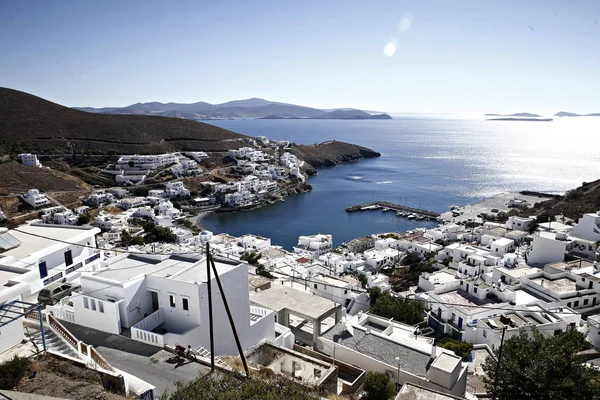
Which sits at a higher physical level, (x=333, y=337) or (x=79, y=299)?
(x=79, y=299)

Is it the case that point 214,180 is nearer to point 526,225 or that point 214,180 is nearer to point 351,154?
point 526,225

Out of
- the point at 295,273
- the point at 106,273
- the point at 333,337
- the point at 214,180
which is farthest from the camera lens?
the point at 214,180

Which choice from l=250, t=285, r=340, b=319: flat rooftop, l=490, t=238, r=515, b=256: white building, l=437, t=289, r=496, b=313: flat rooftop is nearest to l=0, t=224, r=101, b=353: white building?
l=250, t=285, r=340, b=319: flat rooftop

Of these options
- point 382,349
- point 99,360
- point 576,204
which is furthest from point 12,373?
point 576,204

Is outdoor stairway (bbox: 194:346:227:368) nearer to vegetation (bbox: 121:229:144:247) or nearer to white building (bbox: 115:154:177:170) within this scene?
vegetation (bbox: 121:229:144:247)

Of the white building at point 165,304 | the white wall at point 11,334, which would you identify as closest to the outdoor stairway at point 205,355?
the white building at point 165,304

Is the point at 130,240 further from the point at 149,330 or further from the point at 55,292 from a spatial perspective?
the point at 149,330

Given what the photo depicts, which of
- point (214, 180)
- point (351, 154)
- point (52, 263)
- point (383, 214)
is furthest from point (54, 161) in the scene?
point (351, 154)
